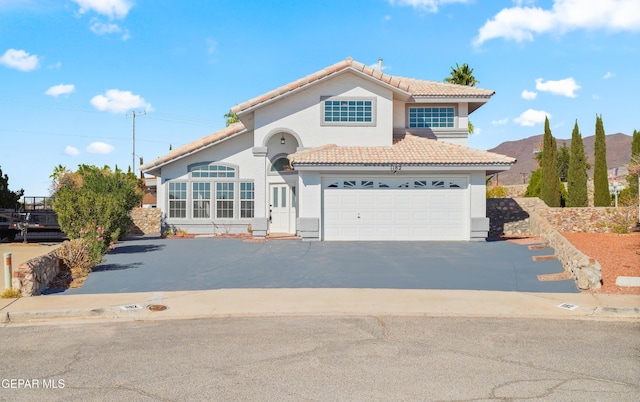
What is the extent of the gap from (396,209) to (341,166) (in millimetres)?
2882

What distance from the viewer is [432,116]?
26500 mm

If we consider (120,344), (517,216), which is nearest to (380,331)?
(120,344)

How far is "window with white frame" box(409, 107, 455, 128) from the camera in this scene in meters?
26.4

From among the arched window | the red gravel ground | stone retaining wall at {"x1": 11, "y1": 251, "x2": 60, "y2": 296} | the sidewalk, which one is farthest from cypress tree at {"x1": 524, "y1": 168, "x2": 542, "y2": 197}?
stone retaining wall at {"x1": 11, "y1": 251, "x2": 60, "y2": 296}

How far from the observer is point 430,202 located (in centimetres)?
2255

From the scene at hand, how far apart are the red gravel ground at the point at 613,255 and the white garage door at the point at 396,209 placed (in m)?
4.52

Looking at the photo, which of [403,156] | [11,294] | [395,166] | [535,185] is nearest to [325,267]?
[395,166]

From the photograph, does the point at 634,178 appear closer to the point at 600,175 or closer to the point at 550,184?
the point at 600,175

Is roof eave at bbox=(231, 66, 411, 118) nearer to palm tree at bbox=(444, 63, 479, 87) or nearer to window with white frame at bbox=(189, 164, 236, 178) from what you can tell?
window with white frame at bbox=(189, 164, 236, 178)

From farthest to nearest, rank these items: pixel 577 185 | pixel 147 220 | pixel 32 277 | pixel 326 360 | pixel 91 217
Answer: pixel 577 185 < pixel 147 220 < pixel 91 217 < pixel 32 277 < pixel 326 360

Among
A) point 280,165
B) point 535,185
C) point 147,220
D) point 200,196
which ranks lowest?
point 147,220

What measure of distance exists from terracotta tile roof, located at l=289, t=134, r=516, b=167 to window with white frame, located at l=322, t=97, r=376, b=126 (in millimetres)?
1182

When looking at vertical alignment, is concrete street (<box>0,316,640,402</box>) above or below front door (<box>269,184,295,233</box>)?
below

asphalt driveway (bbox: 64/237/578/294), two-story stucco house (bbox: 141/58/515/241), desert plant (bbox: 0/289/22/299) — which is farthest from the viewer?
two-story stucco house (bbox: 141/58/515/241)
